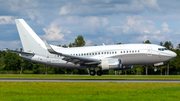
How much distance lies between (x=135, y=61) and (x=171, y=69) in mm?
61995

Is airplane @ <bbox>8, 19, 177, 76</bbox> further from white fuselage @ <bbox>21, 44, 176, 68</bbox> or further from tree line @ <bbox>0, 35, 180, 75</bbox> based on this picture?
tree line @ <bbox>0, 35, 180, 75</bbox>

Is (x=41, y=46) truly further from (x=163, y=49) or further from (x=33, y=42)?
(x=163, y=49)

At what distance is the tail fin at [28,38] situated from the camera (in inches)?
1768

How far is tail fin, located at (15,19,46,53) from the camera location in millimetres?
44906

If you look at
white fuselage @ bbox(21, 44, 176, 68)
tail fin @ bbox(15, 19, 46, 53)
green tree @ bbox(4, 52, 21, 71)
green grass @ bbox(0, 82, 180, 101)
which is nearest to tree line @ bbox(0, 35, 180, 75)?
green tree @ bbox(4, 52, 21, 71)

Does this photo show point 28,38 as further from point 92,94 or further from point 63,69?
point 63,69

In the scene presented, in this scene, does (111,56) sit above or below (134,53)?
below

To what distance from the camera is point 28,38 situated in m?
45.6

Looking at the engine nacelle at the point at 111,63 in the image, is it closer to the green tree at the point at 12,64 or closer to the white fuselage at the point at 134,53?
the white fuselage at the point at 134,53

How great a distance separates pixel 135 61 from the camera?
127ft

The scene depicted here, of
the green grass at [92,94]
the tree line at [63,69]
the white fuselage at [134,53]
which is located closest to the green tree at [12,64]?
the tree line at [63,69]

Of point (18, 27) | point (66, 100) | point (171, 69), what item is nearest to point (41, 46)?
point (18, 27)

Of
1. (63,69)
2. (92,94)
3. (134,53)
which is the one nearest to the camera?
(92,94)

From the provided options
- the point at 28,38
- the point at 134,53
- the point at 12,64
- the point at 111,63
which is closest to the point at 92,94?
the point at 111,63
